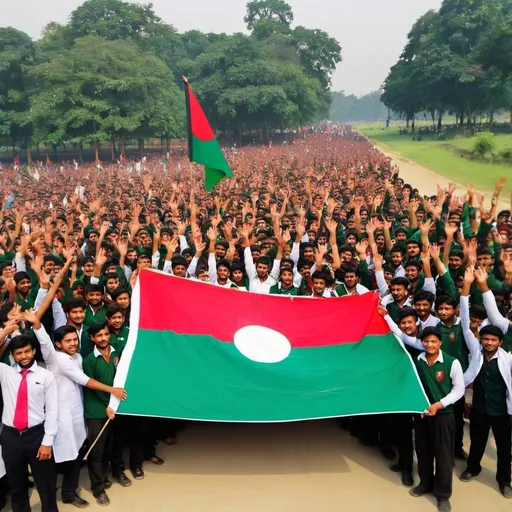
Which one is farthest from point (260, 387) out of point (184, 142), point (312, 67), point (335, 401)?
point (312, 67)

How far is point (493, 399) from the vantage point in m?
4.17

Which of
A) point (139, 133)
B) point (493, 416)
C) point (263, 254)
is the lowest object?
point (493, 416)

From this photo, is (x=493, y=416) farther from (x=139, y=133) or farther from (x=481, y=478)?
(x=139, y=133)

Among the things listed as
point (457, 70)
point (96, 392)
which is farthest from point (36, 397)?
point (457, 70)

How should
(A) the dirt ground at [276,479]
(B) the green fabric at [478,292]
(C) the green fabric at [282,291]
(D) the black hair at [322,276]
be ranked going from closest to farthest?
1. (A) the dirt ground at [276,479]
2. (B) the green fabric at [478,292]
3. (D) the black hair at [322,276]
4. (C) the green fabric at [282,291]

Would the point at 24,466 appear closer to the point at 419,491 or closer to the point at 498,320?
the point at 419,491

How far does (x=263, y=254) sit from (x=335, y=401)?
293cm

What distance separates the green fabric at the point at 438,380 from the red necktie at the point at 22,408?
2.94 metres

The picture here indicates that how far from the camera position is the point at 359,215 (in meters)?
8.30

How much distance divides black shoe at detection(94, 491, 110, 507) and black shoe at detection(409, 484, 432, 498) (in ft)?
8.00

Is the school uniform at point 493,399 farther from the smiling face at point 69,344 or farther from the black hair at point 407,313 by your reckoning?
the smiling face at point 69,344

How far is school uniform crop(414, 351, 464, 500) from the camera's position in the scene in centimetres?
402

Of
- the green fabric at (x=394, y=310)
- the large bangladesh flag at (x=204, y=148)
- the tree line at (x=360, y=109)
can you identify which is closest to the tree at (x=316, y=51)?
the large bangladesh flag at (x=204, y=148)

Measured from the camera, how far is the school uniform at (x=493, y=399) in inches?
162
